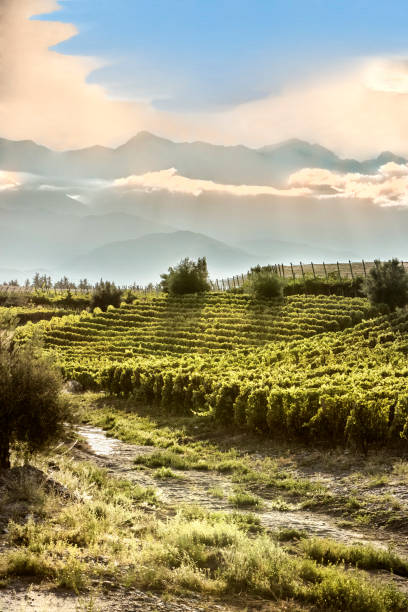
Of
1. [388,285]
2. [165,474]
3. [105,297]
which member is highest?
[105,297]

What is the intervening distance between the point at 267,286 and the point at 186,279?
9.81 metres

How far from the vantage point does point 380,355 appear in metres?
28.2

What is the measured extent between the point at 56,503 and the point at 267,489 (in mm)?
5180

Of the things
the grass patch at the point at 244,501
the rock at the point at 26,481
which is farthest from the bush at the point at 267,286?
the rock at the point at 26,481

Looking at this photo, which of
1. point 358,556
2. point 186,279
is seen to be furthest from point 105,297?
point 358,556

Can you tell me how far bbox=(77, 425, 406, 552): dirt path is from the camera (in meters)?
10.4

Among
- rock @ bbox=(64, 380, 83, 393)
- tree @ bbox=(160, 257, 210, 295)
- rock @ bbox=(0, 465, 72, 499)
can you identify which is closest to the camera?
rock @ bbox=(0, 465, 72, 499)

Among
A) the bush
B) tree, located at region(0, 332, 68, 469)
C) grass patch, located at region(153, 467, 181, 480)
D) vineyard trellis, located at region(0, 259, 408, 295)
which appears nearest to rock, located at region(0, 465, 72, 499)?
tree, located at region(0, 332, 68, 469)

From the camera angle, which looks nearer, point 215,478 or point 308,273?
point 215,478

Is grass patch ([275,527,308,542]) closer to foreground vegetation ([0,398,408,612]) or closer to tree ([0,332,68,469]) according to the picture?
foreground vegetation ([0,398,408,612])

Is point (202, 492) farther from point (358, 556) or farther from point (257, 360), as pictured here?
point (257, 360)

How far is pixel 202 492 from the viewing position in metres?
13.2

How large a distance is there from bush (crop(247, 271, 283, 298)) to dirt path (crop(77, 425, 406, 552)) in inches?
1255

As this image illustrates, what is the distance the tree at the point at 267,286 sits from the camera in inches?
1981
